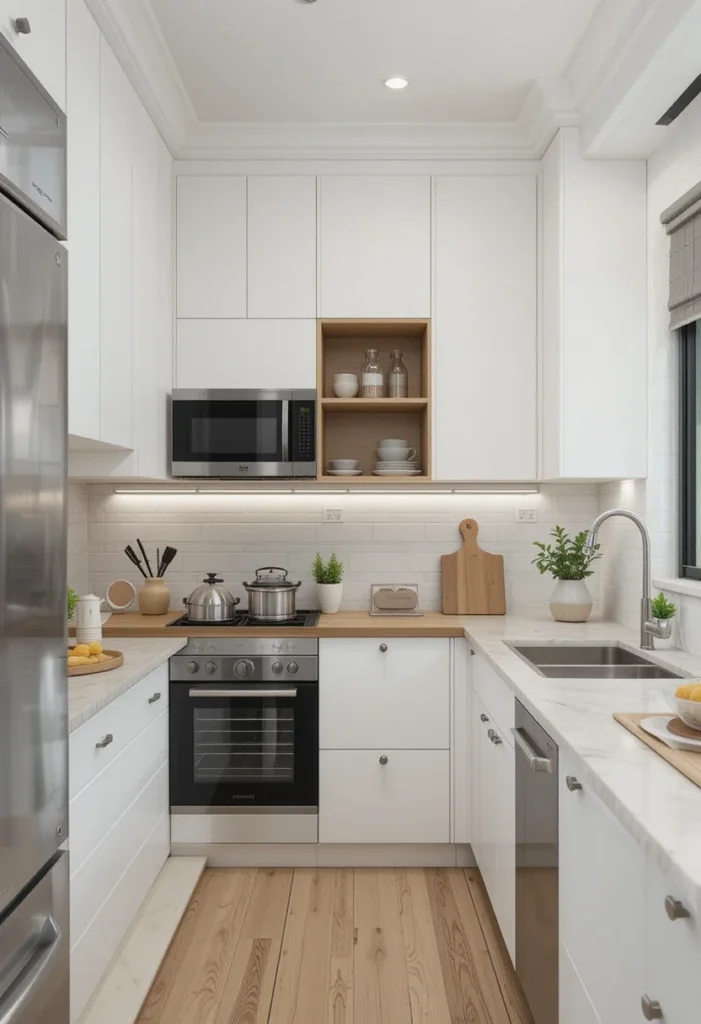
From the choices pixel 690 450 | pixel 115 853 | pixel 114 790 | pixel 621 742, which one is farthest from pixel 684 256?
pixel 115 853

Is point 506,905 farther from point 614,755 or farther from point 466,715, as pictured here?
point 614,755

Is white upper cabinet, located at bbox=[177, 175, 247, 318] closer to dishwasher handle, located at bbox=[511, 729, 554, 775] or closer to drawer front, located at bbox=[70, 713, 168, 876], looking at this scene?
drawer front, located at bbox=[70, 713, 168, 876]

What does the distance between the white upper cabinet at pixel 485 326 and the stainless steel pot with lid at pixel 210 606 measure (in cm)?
102

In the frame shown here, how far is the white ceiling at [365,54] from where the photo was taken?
2.49 meters

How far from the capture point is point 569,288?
303 cm

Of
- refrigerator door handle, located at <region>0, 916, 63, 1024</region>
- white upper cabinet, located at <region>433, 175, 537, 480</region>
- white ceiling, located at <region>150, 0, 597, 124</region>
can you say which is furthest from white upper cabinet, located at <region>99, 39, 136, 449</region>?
refrigerator door handle, located at <region>0, 916, 63, 1024</region>

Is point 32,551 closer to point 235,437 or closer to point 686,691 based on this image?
point 686,691

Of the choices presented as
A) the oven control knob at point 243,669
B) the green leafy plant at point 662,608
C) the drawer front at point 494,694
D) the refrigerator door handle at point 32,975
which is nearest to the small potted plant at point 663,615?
the green leafy plant at point 662,608

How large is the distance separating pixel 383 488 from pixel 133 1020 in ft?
7.18

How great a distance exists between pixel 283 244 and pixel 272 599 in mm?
1481

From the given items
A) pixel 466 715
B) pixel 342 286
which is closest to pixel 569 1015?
pixel 466 715

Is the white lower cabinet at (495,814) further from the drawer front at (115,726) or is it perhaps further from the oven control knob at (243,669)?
the drawer front at (115,726)

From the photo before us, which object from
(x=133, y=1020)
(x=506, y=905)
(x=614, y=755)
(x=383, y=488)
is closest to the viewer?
(x=614, y=755)

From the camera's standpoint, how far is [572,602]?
3.25 meters
